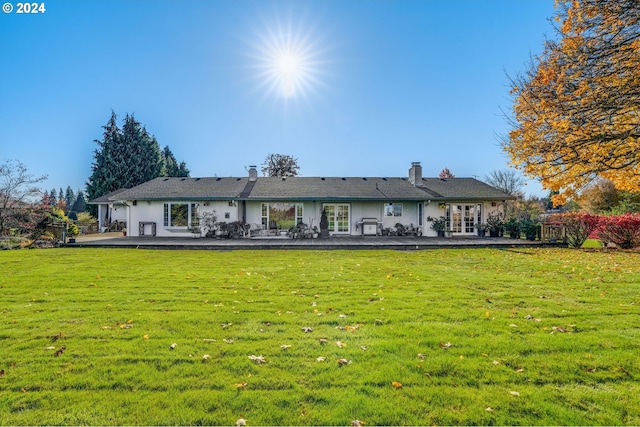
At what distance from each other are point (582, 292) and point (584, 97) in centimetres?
406

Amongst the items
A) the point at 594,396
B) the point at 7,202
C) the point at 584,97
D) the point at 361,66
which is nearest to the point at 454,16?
the point at 361,66

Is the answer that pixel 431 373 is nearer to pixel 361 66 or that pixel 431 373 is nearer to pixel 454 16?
pixel 454 16

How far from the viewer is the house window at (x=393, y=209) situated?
62.3 feet

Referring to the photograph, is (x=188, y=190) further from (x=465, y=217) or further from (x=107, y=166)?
(x=107, y=166)

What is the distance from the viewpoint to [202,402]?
8.22 ft

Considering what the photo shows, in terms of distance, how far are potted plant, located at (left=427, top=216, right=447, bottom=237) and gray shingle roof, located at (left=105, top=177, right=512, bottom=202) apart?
4.62 feet

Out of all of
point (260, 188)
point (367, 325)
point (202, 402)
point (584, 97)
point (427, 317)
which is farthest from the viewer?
point (260, 188)

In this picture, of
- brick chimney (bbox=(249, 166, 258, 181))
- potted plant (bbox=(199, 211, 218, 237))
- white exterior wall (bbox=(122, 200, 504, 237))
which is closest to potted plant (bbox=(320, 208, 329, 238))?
white exterior wall (bbox=(122, 200, 504, 237))

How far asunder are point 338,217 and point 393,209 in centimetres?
347

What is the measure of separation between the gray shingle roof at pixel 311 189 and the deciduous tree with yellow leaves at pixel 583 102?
32.5ft

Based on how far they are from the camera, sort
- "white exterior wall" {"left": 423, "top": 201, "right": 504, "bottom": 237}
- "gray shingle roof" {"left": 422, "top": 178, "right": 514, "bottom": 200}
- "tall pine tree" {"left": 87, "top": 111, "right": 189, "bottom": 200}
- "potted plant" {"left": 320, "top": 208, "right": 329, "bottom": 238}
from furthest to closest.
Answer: "tall pine tree" {"left": 87, "top": 111, "right": 189, "bottom": 200} → "white exterior wall" {"left": 423, "top": 201, "right": 504, "bottom": 237} → "gray shingle roof" {"left": 422, "top": 178, "right": 514, "bottom": 200} → "potted plant" {"left": 320, "top": 208, "right": 329, "bottom": 238}

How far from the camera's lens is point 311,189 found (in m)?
19.6

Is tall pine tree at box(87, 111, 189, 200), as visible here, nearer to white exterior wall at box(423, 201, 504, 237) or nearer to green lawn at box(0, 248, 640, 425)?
white exterior wall at box(423, 201, 504, 237)

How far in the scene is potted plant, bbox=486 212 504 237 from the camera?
61.1 feet
